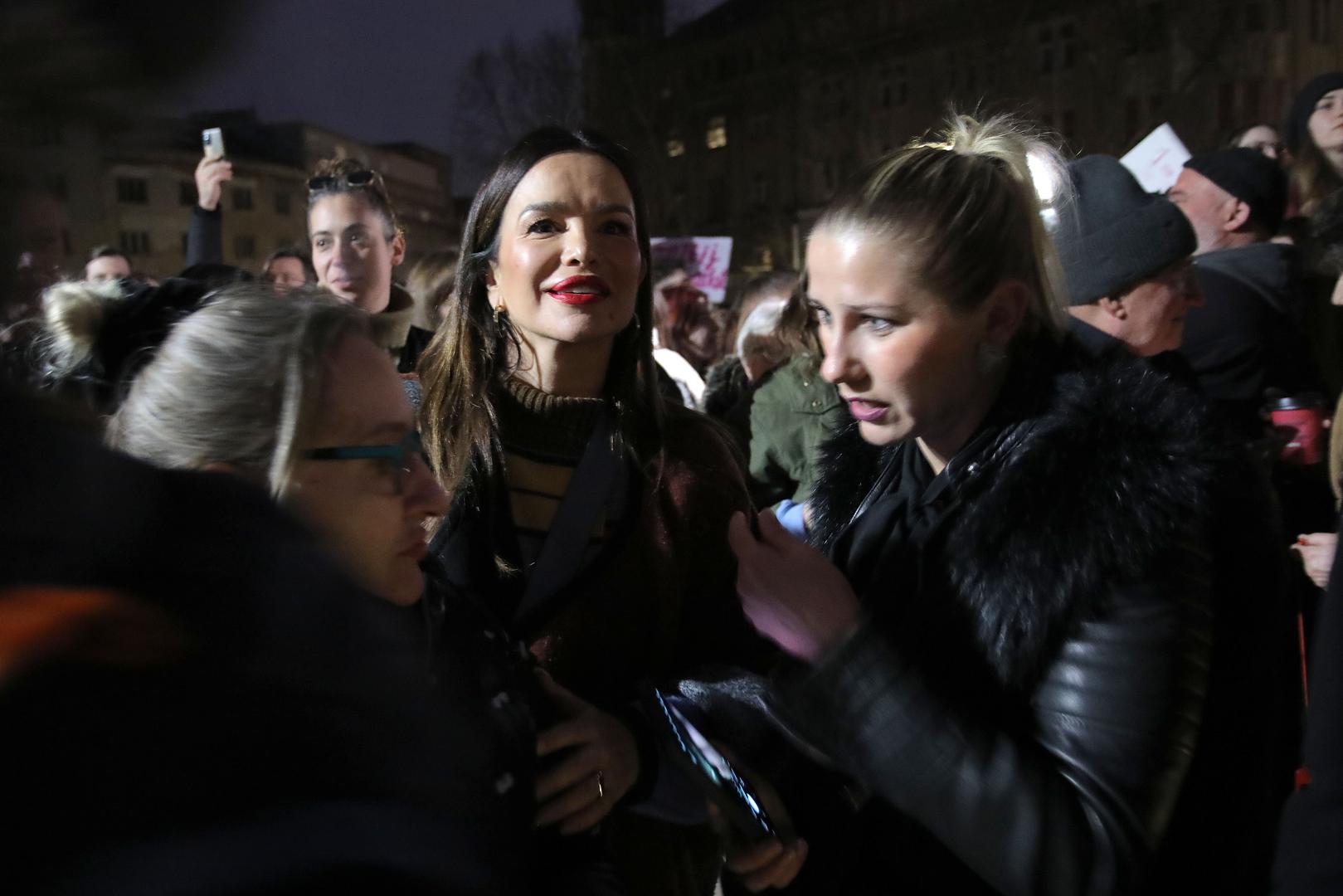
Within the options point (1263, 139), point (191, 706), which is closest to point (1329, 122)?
point (1263, 139)

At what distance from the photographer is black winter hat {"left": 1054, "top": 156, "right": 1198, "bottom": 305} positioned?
2781 mm

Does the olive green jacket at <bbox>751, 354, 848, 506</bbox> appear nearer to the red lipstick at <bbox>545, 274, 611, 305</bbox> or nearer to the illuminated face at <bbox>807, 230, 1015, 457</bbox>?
the red lipstick at <bbox>545, 274, 611, 305</bbox>

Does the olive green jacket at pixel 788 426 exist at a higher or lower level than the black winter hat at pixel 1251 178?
lower

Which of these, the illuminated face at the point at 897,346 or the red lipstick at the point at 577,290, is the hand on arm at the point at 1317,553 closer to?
the illuminated face at the point at 897,346

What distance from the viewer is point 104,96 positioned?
1.80 feet

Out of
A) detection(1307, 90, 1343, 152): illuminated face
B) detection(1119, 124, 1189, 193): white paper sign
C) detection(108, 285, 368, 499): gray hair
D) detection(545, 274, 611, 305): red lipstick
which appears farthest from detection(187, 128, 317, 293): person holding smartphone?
detection(1307, 90, 1343, 152): illuminated face

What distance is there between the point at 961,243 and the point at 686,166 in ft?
183

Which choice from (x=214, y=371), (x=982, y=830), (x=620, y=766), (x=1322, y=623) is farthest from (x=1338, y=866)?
(x=214, y=371)

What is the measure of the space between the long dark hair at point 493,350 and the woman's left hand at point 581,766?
0.64 metres

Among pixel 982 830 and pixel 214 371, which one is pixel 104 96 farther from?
pixel 982 830

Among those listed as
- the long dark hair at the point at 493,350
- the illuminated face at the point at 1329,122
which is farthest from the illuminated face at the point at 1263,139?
the long dark hair at the point at 493,350

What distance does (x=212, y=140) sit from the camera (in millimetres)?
682

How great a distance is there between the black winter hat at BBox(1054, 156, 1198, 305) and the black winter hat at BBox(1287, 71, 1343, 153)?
2219 millimetres

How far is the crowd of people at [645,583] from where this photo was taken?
0.53m
